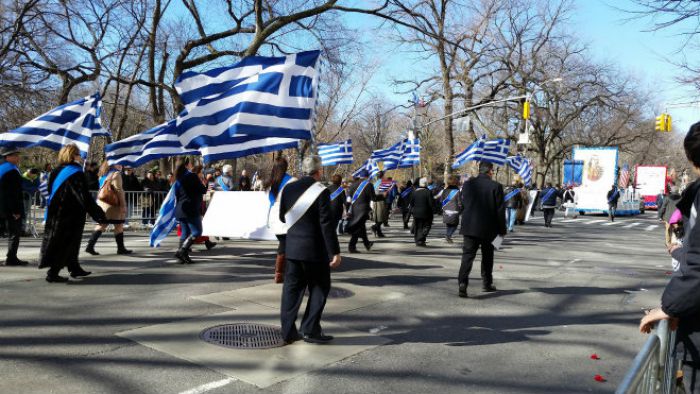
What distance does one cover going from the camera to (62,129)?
1067 cm

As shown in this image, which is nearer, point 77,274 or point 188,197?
point 77,274

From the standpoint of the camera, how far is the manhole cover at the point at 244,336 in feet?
16.8

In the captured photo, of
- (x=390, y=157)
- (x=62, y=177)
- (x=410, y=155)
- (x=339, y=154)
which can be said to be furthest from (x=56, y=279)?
(x=410, y=155)

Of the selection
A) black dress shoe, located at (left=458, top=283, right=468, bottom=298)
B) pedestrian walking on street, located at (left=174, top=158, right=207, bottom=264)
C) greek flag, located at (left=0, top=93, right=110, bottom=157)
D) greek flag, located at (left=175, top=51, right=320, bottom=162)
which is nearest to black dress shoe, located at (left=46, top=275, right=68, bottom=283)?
pedestrian walking on street, located at (left=174, top=158, right=207, bottom=264)

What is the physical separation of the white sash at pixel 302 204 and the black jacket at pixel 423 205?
326 inches

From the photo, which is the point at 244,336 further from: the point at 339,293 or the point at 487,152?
the point at 487,152

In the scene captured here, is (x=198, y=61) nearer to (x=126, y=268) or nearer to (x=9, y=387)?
(x=126, y=268)

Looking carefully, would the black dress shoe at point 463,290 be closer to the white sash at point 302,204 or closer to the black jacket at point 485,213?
the black jacket at point 485,213

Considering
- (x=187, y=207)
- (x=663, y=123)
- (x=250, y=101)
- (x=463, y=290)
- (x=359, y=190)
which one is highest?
(x=663, y=123)

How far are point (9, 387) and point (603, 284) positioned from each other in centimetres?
839

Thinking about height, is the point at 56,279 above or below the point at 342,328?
above

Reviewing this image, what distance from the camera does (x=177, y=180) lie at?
9719 mm

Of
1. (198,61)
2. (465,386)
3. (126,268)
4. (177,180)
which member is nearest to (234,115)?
(177,180)

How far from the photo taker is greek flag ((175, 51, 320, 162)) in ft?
27.0
